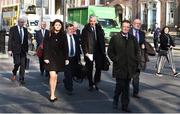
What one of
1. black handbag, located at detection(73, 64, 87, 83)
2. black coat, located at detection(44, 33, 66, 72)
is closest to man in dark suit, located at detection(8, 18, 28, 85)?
black handbag, located at detection(73, 64, 87, 83)

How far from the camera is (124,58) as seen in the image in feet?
33.9

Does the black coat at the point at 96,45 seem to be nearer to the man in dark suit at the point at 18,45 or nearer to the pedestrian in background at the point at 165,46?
the man in dark suit at the point at 18,45

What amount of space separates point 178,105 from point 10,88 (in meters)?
4.85

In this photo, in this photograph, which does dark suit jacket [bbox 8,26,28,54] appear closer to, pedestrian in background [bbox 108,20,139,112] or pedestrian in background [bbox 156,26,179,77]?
pedestrian in background [bbox 108,20,139,112]

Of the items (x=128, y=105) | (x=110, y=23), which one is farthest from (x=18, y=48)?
(x=110, y=23)

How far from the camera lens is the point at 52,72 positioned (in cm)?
1164

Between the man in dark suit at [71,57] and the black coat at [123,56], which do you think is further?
the man in dark suit at [71,57]

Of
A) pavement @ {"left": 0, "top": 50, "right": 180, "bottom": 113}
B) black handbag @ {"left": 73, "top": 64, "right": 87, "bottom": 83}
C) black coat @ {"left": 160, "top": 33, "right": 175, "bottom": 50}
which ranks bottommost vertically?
pavement @ {"left": 0, "top": 50, "right": 180, "bottom": 113}

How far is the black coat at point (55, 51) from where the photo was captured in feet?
38.2

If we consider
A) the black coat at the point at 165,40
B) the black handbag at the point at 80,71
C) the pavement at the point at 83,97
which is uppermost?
the black coat at the point at 165,40

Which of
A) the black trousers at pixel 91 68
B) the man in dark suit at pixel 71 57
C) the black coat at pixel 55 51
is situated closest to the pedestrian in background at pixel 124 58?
the black coat at pixel 55 51

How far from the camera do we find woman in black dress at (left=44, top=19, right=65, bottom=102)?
38.1 feet

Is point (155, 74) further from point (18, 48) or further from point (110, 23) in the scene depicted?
point (110, 23)

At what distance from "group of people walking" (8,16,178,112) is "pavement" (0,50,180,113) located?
0.34 meters
